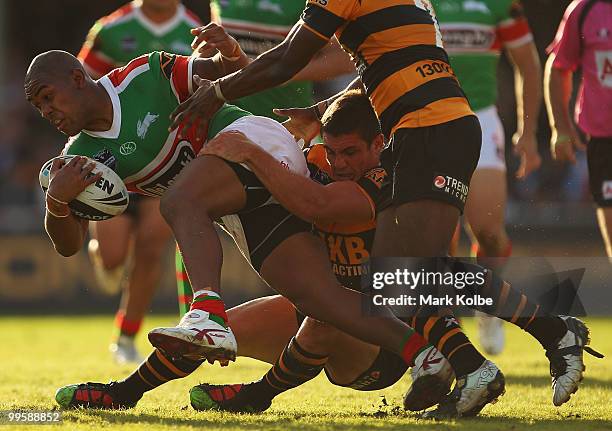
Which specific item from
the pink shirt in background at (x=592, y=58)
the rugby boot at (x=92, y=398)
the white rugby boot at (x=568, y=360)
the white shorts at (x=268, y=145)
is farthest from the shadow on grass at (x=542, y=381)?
the rugby boot at (x=92, y=398)

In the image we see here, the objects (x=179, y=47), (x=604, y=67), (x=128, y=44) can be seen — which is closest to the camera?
(x=604, y=67)

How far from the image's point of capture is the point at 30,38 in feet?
69.3

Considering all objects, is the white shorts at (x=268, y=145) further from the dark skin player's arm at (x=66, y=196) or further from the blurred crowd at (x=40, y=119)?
the blurred crowd at (x=40, y=119)

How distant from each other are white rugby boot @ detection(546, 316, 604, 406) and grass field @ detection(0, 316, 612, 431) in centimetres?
10

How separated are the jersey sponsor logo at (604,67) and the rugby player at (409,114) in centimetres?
255

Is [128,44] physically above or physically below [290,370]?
above

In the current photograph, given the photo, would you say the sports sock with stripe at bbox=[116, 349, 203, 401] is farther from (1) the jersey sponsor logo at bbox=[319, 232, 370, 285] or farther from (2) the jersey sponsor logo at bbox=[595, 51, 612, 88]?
(2) the jersey sponsor logo at bbox=[595, 51, 612, 88]

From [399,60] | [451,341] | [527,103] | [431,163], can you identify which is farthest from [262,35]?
[451,341]

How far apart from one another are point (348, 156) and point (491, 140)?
321 centimetres

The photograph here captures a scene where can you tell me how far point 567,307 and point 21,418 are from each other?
2.33 meters

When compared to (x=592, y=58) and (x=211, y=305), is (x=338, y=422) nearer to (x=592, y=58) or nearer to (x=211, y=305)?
(x=211, y=305)

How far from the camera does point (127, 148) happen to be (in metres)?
5.14

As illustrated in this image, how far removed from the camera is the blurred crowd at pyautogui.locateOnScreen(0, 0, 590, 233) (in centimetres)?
1473

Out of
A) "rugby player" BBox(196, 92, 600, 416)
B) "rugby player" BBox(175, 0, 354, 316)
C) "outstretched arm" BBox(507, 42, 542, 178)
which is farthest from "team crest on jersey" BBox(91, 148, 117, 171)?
"outstretched arm" BBox(507, 42, 542, 178)
